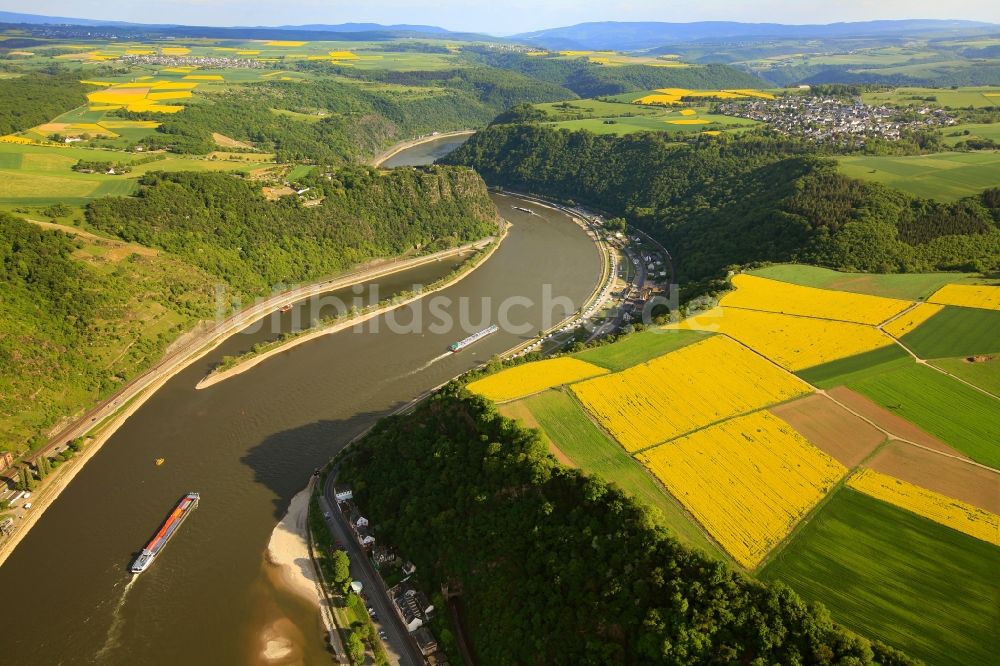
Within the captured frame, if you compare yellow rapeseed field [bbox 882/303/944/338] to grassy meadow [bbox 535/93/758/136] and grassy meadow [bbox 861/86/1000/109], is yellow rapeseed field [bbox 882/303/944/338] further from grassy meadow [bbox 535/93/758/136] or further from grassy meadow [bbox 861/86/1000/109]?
grassy meadow [bbox 861/86/1000/109]

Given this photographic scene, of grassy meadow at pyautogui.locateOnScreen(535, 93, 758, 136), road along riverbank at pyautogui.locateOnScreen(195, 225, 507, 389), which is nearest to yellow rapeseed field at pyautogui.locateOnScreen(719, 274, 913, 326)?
road along riverbank at pyautogui.locateOnScreen(195, 225, 507, 389)

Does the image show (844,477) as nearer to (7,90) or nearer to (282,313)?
(282,313)

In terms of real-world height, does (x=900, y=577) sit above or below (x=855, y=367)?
below

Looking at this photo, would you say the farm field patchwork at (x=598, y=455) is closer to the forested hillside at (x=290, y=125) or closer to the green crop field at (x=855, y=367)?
the green crop field at (x=855, y=367)

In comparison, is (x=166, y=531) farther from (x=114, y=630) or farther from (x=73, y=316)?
(x=73, y=316)

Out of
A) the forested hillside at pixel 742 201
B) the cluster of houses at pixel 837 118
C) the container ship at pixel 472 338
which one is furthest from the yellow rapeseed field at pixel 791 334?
the cluster of houses at pixel 837 118

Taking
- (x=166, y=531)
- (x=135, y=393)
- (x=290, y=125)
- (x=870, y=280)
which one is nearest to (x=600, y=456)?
(x=166, y=531)
